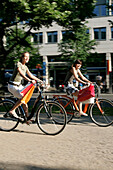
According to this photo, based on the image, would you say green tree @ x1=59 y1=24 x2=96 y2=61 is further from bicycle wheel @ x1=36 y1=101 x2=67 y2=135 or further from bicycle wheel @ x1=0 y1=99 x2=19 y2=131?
bicycle wheel @ x1=36 y1=101 x2=67 y2=135

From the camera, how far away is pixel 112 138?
5.45 meters

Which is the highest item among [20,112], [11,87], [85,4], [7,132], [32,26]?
[85,4]

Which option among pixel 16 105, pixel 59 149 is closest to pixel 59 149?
pixel 59 149

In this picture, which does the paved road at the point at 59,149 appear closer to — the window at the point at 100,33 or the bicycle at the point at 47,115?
the bicycle at the point at 47,115

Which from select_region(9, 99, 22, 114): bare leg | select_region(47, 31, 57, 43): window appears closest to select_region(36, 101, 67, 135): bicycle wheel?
select_region(9, 99, 22, 114): bare leg

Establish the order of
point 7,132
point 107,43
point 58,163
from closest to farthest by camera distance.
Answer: point 58,163 < point 7,132 < point 107,43

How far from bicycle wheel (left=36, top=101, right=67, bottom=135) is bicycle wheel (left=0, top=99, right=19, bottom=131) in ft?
2.14

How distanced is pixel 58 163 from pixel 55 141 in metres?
1.36

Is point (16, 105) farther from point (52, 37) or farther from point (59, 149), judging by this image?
point (52, 37)

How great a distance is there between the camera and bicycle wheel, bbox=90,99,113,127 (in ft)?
22.0

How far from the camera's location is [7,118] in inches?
254

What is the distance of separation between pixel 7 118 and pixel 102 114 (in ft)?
7.51

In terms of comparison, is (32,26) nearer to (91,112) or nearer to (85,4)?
(85,4)

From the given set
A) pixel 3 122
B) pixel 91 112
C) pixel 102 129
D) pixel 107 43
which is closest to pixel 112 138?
pixel 102 129
